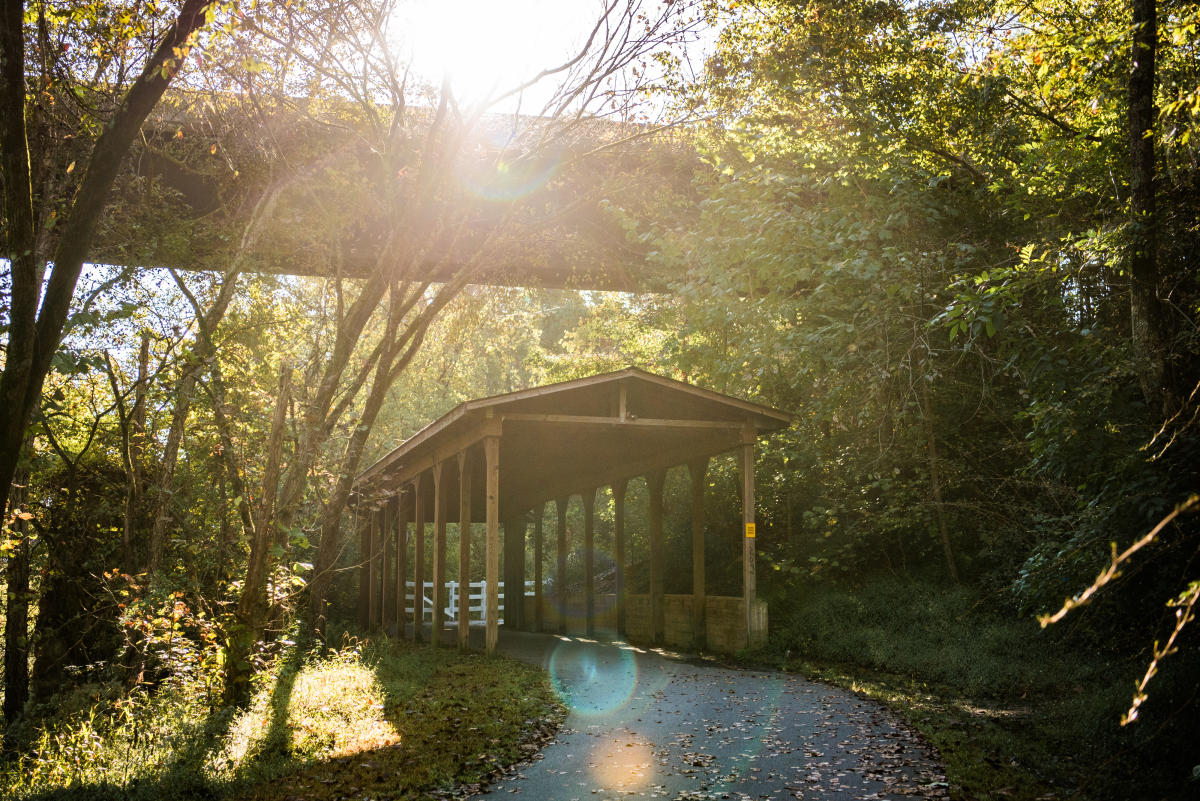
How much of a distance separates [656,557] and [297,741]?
8478 mm

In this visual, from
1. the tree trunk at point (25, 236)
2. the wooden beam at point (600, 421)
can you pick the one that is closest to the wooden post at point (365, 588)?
the wooden beam at point (600, 421)

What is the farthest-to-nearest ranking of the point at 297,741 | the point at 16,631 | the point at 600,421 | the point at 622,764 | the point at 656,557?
the point at 656,557 → the point at 600,421 → the point at 16,631 → the point at 297,741 → the point at 622,764

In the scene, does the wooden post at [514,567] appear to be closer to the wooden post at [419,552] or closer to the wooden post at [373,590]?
the wooden post at [373,590]

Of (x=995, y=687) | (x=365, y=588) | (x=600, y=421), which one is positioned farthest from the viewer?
(x=365, y=588)

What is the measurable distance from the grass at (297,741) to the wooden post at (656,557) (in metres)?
5.02

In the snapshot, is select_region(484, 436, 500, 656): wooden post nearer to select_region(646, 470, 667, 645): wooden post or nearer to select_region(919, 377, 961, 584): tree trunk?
select_region(646, 470, 667, 645): wooden post

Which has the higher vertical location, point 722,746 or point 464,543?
point 464,543

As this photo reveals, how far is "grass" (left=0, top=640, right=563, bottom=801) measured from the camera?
5262 millimetres

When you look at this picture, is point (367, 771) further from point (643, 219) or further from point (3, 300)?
point (643, 219)

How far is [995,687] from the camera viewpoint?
28.2ft

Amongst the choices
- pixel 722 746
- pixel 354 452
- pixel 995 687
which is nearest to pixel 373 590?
pixel 354 452

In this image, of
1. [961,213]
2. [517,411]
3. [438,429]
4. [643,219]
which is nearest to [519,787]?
[517,411]

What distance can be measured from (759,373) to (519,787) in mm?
8821

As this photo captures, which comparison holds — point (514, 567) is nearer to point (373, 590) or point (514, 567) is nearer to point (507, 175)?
point (373, 590)
